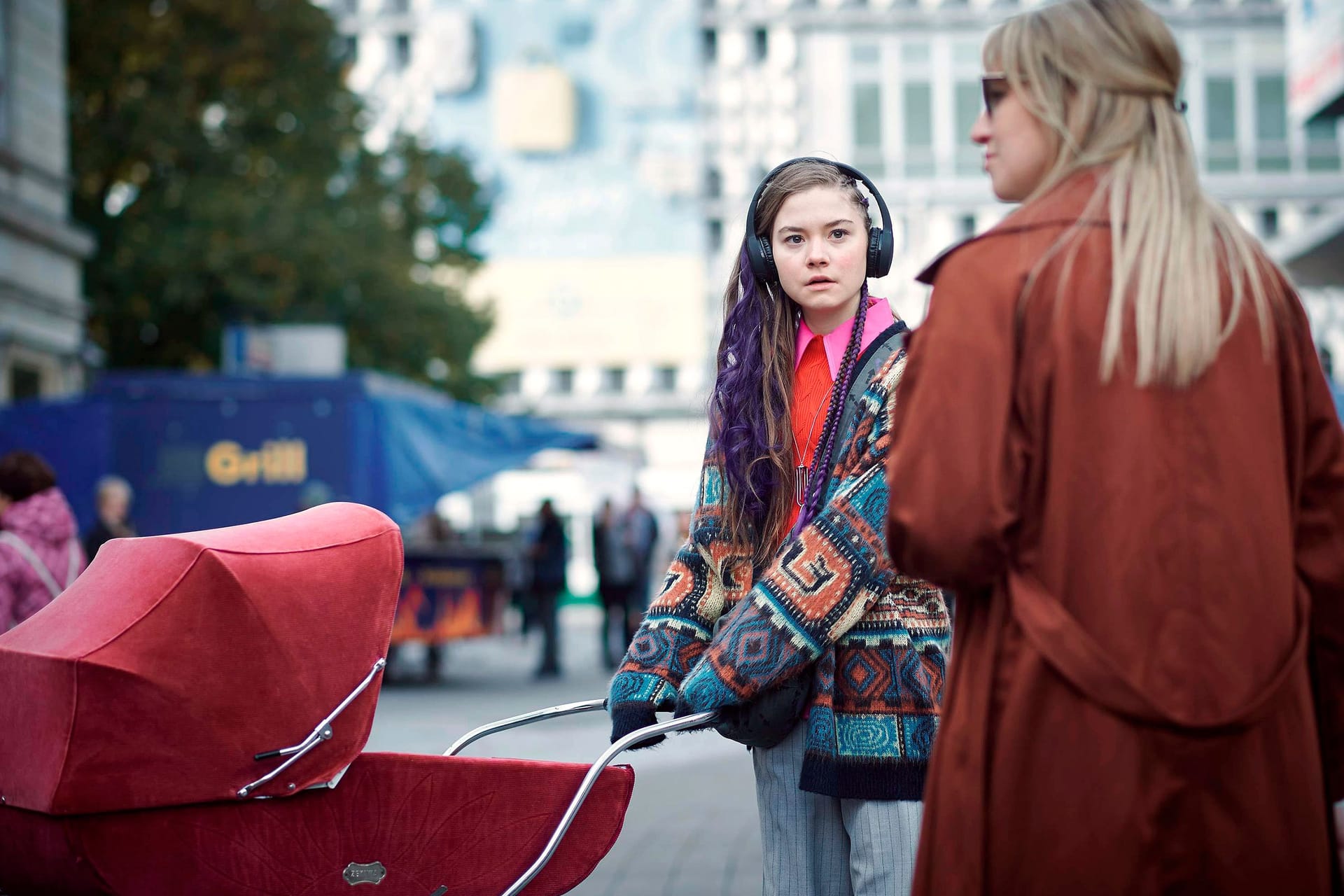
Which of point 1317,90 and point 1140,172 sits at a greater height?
point 1317,90

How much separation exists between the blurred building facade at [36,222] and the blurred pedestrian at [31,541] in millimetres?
10149

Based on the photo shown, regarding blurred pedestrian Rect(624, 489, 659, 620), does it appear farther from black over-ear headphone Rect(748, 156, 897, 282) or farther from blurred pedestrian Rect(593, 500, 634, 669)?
black over-ear headphone Rect(748, 156, 897, 282)

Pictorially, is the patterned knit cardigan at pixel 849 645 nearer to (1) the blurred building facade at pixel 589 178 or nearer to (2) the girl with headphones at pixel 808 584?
(2) the girl with headphones at pixel 808 584

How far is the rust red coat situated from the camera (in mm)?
1825

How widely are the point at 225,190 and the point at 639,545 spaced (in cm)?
898

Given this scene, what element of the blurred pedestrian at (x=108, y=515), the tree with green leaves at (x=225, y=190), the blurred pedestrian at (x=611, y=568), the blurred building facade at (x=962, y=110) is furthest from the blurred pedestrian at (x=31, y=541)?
the blurred building facade at (x=962, y=110)

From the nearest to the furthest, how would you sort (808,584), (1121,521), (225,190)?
(1121,521) → (808,584) → (225,190)

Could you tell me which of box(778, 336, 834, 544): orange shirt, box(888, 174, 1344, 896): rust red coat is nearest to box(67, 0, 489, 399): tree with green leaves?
box(778, 336, 834, 544): orange shirt

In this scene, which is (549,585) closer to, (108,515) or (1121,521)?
(108,515)

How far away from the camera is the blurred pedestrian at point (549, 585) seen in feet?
55.9

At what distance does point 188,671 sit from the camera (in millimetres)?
2703

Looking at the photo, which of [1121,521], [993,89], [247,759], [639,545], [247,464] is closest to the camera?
[1121,521]

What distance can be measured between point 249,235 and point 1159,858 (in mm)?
21206

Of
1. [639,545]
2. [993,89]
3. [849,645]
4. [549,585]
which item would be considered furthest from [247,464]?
[993,89]
